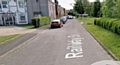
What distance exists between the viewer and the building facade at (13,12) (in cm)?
3203

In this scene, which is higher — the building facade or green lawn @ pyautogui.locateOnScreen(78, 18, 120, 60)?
the building facade

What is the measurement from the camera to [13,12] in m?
32.3

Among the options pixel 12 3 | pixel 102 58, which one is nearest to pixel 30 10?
Answer: pixel 12 3

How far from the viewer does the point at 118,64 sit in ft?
18.7

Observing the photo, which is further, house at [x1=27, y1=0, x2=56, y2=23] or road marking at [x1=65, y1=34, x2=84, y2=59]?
house at [x1=27, y1=0, x2=56, y2=23]

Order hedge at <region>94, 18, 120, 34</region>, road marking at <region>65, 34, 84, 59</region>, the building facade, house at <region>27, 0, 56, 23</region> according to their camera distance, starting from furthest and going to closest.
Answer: house at <region>27, 0, 56, 23</region>
the building facade
hedge at <region>94, 18, 120, 34</region>
road marking at <region>65, 34, 84, 59</region>

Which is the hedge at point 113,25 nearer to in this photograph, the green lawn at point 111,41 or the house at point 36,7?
the green lawn at point 111,41

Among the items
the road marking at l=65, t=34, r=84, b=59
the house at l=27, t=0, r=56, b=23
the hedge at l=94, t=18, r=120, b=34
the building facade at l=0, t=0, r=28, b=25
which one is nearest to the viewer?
the road marking at l=65, t=34, r=84, b=59

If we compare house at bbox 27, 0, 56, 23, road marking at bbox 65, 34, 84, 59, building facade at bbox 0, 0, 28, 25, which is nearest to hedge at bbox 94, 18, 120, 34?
road marking at bbox 65, 34, 84, 59

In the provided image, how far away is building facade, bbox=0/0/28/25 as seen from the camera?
32031mm

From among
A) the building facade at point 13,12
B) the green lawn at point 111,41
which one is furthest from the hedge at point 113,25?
the building facade at point 13,12

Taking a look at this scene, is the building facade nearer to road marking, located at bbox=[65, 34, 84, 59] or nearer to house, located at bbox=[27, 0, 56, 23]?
house, located at bbox=[27, 0, 56, 23]

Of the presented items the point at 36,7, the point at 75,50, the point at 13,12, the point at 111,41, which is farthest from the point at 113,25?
the point at 13,12

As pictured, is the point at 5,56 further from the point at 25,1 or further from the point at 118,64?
the point at 25,1
